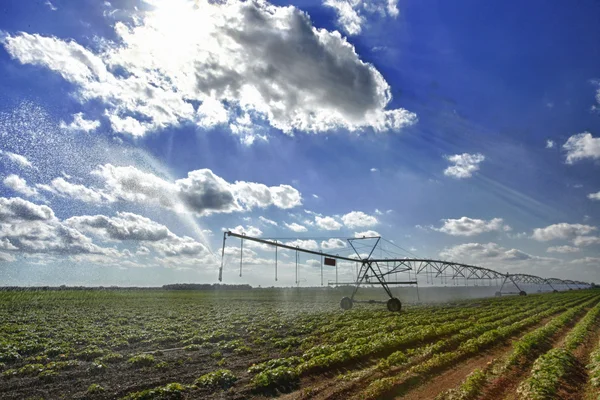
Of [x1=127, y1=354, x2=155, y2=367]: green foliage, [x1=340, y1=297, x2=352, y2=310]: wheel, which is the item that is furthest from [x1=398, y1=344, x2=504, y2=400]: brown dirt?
[x1=340, y1=297, x2=352, y2=310]: wheel

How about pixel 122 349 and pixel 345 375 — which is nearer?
pixel 345 375

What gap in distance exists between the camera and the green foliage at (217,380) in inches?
573

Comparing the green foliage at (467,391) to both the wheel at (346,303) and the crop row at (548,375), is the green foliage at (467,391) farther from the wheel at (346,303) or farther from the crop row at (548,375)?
the wheel at (346,303)

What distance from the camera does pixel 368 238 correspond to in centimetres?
4291

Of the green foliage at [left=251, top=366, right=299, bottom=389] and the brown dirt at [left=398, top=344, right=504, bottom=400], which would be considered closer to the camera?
the brown dirt at [left=398, top=344, right=504, bottom=400]

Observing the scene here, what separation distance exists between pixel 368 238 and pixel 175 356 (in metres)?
27.7

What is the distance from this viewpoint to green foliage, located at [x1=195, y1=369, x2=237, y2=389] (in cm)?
1454

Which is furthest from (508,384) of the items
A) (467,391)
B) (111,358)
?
(111,358)

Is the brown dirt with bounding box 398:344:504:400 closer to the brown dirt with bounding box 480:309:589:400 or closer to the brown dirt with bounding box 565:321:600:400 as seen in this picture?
the brown dirt with bounding box 480:309:589:400

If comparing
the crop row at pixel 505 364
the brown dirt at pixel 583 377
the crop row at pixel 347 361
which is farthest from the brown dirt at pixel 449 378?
the brown dirt at pixel 583 377

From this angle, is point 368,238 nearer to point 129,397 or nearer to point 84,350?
point 84,350

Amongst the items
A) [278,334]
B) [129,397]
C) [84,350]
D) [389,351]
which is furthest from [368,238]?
[129,397]

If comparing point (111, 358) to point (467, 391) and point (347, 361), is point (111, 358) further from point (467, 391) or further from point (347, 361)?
point (467, 391)

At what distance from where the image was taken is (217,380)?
1481 centimetres
